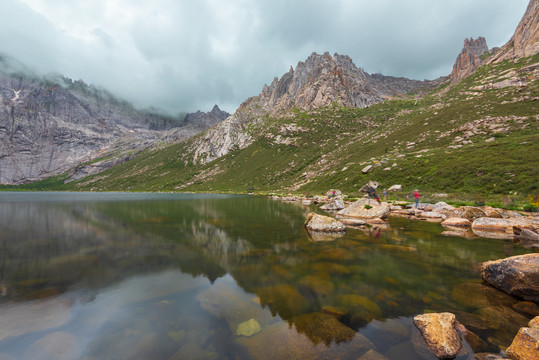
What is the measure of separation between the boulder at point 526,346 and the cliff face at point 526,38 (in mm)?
208681

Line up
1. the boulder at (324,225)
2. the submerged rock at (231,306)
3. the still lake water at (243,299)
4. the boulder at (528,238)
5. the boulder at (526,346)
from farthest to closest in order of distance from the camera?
the boulder at (324,225), the boulder at (528,238), the submerged rock at (231,306), the still lake water at (243,299), the boulder at (526,346)

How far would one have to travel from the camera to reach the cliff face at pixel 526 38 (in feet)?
447

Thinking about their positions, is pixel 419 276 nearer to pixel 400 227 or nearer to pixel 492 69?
pixel 400 227

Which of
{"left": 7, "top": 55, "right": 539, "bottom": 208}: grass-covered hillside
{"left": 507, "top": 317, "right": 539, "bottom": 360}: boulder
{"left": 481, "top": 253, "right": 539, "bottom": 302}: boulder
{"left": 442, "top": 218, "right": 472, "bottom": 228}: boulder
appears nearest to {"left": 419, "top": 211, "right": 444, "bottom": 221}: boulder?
{"left": 442, "top": 218, "right": 472, "bottom": 228}: boulder

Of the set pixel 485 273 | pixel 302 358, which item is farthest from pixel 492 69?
pixel 302 358

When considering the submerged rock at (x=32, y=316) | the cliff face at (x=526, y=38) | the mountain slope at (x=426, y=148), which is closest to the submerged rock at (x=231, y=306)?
the submerged rock at (x=32, y=316)

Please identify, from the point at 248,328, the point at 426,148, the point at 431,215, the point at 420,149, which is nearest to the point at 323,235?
the point at 248,328

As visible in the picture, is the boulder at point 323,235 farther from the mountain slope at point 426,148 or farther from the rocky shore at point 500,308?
the mountain slope at point 426,148

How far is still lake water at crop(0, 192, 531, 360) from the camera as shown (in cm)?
650

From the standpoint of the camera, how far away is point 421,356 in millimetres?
6020

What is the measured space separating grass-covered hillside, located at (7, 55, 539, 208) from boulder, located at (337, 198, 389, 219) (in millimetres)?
20185

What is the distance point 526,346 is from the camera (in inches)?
221

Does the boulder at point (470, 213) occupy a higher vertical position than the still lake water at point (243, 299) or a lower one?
higher

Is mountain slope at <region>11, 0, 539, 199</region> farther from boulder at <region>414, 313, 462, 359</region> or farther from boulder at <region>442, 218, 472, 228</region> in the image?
boulder at <region>414, 313, 462, 359</region>
